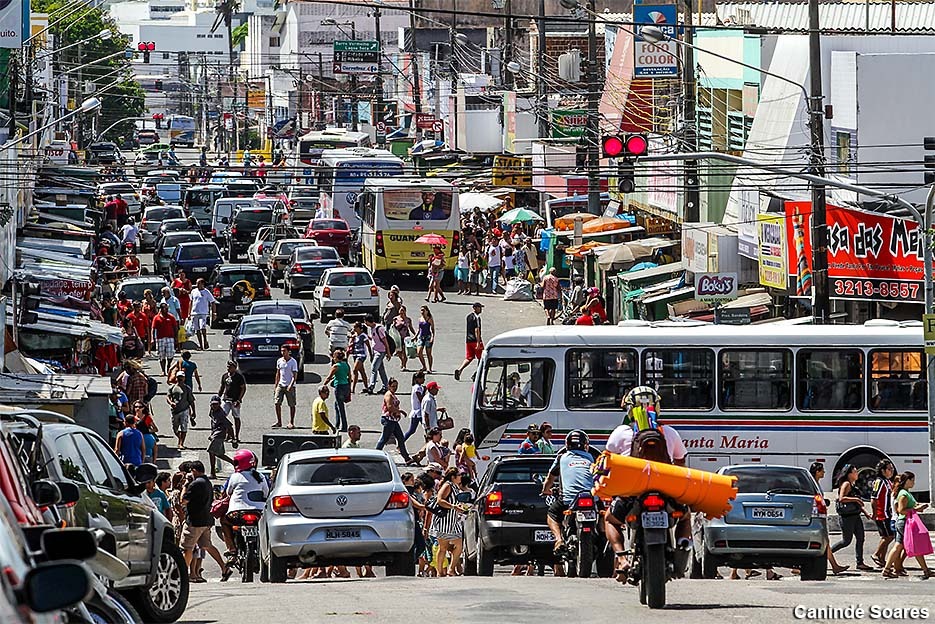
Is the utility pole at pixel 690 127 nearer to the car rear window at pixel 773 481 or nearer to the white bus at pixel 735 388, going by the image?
the white bus at pixel 735 388

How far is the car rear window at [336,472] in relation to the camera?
Answer: 16.5 metres

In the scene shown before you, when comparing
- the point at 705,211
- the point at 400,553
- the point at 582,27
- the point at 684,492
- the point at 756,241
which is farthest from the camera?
the point at 582,27

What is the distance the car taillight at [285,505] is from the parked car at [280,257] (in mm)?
37812

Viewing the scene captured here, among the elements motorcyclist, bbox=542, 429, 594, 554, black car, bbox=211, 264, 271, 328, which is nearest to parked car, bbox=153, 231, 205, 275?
black car, bbox=211, 264, 271, 328

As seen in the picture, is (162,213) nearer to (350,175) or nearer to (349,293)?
(350,175)

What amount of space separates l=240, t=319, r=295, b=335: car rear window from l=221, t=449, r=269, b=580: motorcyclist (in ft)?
57.4

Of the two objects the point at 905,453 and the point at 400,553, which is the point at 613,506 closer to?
the point at 400,553

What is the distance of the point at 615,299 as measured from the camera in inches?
1753

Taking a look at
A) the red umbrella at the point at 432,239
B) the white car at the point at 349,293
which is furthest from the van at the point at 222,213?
the white car at the point at 349,293

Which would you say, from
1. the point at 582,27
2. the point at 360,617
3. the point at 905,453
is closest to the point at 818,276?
the point at 905,453

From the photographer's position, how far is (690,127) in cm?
4200

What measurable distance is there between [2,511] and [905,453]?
2101cm

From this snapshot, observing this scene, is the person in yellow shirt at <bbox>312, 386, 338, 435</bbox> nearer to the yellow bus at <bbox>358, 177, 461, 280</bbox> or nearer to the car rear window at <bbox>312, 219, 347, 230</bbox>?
the yellow bus at <bbox>358, 177, 461, 280</bbox>

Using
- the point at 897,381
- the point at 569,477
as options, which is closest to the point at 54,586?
the point at 569,477
